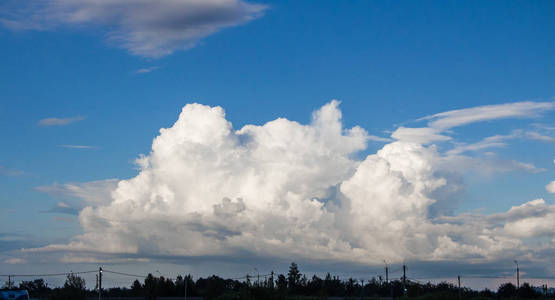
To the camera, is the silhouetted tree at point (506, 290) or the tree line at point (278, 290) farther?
the silhouetted tree at point (506, 290)

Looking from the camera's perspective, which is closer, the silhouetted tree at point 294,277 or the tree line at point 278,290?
the tree line at point 278,290

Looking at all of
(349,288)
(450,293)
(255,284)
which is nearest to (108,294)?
(349,288)

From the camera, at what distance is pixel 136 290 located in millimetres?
164625

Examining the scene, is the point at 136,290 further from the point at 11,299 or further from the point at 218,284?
the point at 11,299

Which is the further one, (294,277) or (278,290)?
(294,277)

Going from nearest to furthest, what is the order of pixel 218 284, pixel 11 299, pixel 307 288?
pixel 11 299
pixel 218 284
pixel 307 288

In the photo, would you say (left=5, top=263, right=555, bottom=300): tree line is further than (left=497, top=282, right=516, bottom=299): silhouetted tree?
No

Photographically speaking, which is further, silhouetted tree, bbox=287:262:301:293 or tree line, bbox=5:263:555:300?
silhouetted tree, bbox=287:262:301:293

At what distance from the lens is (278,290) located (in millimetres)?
53906

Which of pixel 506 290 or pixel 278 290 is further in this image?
pixel 506 290

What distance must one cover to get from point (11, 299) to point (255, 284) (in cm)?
3020

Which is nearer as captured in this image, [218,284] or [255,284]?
[255,284]

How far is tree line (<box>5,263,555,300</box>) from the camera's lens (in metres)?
79.9

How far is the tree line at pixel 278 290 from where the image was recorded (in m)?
79.9
